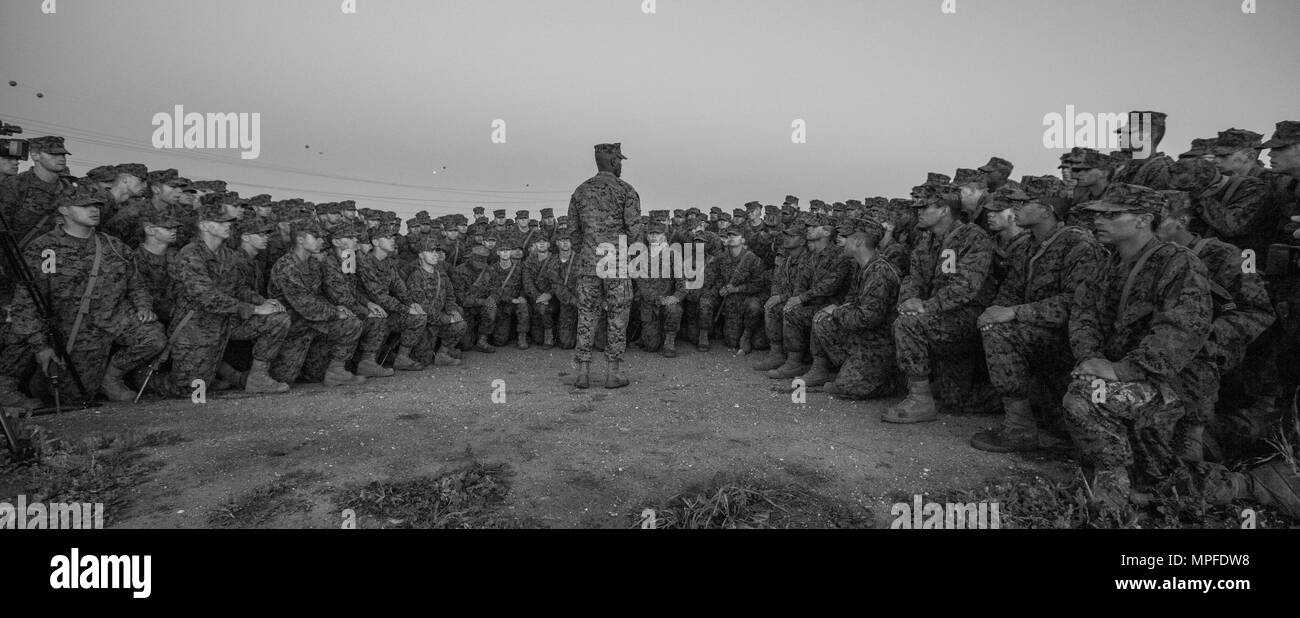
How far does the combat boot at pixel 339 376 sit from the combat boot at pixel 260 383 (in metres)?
0.55

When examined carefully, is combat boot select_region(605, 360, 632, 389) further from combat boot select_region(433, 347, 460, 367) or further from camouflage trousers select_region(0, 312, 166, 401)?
camouflage trousers select_region(0, 312, 166, 401)

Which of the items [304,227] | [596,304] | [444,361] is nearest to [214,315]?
[304,227]

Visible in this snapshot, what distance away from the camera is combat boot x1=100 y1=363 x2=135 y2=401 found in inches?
243

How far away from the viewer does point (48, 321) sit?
18.4ft

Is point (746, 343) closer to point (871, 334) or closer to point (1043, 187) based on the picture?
point (871, 334)

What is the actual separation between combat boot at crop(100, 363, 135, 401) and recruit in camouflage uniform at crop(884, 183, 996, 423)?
7955 mm

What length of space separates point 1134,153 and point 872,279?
375cm

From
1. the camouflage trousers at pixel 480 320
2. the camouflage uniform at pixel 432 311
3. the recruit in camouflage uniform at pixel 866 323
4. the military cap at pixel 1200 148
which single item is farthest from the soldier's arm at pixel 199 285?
the military cap at pixel 1200 148

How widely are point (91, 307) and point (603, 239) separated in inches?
213

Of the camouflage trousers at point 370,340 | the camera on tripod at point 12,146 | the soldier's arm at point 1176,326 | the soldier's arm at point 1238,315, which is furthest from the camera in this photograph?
the camouflage trousers at point 370,340

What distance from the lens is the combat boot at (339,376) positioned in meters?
7.38

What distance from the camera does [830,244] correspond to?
8.03 meters

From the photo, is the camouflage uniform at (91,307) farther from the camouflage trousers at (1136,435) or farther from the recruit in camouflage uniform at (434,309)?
the camouflage trousers at (1136,435)

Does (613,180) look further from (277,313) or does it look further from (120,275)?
(120,275)
